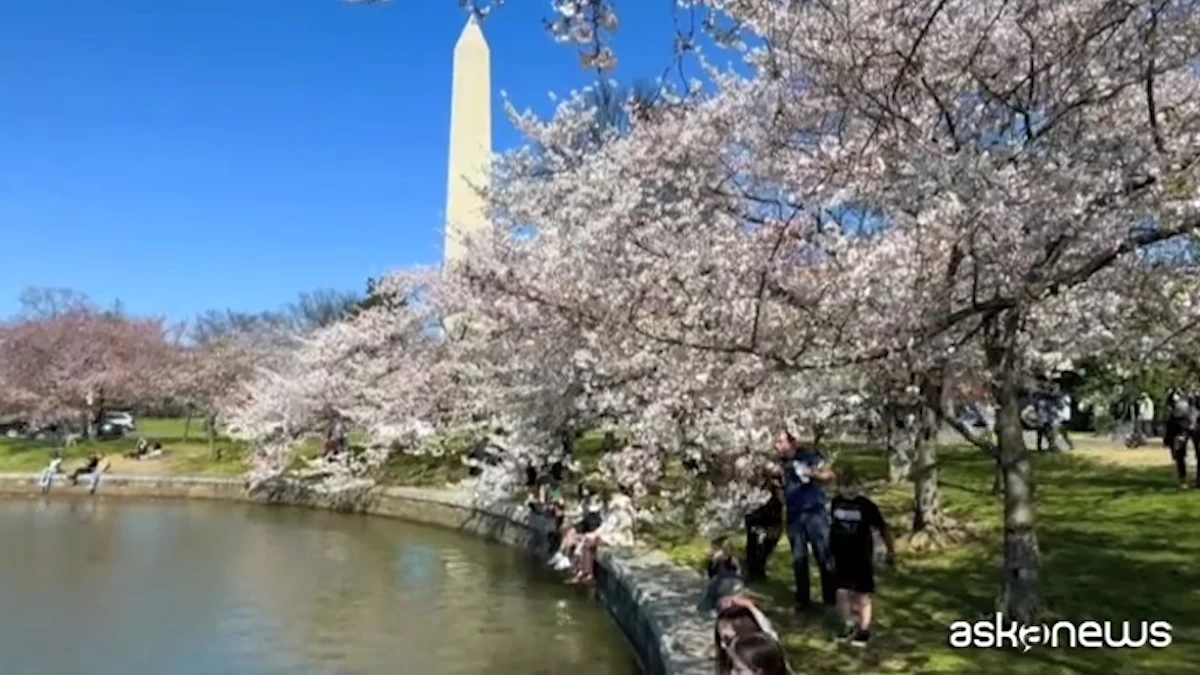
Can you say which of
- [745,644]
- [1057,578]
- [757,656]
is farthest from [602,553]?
[757,656]

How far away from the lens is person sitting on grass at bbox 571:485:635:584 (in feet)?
42.1

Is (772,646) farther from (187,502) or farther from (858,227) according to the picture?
(187,502)

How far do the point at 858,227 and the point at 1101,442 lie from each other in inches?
791

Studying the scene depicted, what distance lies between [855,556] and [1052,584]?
2694 mm

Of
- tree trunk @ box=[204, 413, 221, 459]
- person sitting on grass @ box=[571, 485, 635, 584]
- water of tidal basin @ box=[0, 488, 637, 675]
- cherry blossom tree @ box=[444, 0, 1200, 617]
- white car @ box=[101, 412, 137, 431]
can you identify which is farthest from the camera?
white car @ box=[101, 412, 137, 431]

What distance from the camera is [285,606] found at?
11.8 meters

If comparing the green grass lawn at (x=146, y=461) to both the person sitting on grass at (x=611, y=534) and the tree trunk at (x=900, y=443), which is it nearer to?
the person sitting on grass at (x=611, y=534)

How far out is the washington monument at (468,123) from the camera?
24.8 m

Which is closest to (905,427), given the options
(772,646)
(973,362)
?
(973,362)

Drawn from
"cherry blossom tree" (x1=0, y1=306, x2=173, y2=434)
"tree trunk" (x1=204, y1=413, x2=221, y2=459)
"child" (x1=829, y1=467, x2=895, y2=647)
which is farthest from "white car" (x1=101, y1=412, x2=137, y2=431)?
"child" (x1=829, y1=467, x2=895, y2=647)

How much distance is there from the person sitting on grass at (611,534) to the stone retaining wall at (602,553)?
268 millimetres

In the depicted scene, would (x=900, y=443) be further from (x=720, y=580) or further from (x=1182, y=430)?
(x=720, y=580)

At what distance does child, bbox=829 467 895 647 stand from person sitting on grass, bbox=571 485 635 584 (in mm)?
5674

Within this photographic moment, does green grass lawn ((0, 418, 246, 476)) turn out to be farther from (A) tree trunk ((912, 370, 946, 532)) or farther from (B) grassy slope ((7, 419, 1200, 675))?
(A) tree trunk ((912, 370, 946, 532))
